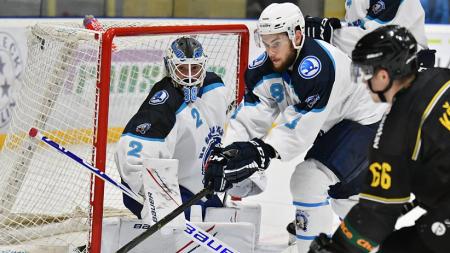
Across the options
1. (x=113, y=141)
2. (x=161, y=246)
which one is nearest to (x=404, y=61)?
(x=161, y=246)

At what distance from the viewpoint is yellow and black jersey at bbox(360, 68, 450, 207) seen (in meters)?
2.39

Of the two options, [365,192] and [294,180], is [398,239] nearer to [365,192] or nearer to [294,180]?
[365,192]

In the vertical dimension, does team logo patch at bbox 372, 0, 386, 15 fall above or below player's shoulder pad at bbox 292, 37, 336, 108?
above

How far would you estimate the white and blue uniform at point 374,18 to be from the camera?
4098mm

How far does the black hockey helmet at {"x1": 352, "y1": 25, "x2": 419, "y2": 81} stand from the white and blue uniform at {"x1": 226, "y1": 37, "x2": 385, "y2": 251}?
2.92 feet

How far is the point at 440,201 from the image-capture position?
2.46m

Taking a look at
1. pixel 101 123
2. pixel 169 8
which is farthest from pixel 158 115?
pixel 169 8

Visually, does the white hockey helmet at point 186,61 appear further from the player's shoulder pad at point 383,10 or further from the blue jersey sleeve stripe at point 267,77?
the player's shoulder pad at point 383,10

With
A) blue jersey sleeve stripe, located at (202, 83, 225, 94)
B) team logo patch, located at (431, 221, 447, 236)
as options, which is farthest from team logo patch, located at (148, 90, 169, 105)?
team logo patch, located at (431, 221, 447, 236)

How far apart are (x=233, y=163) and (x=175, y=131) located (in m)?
0.46

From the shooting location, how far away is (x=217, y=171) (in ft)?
10.9

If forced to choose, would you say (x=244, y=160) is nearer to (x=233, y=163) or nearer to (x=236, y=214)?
(x=233, y=163)

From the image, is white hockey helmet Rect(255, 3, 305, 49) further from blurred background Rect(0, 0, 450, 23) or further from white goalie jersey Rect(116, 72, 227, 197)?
blurred background Rect(0, 0, 450, 23)

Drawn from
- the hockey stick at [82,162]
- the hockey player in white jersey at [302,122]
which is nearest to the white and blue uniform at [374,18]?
the hockey player in white jersey at [302,122]
